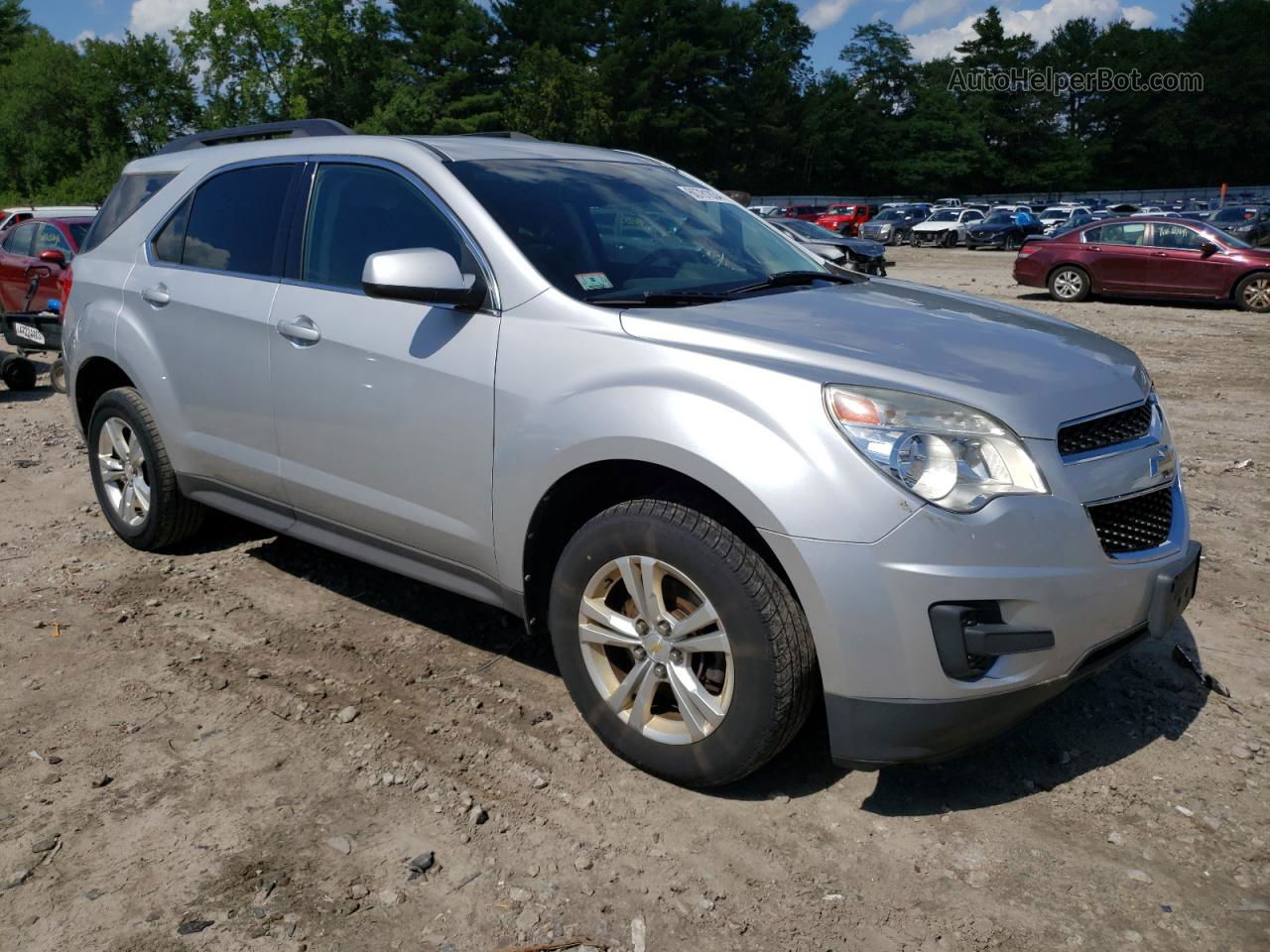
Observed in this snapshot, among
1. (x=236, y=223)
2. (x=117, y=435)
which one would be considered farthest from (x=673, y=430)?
(x=117, y=435)

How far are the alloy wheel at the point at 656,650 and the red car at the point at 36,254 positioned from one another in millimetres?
11164

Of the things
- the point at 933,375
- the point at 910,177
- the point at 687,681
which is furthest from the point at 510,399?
the point at 910,177

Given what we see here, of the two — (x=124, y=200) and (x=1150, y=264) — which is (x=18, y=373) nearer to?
(x=124, y=200)

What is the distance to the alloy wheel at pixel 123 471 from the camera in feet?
16.7

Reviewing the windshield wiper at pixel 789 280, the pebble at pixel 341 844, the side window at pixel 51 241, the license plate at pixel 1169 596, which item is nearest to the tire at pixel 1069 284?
the side window at pixel 51 241

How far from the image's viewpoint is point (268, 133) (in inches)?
195

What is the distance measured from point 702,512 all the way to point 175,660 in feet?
7.63

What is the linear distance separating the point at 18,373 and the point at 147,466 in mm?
6883

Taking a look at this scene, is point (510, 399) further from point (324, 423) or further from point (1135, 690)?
point (1135, 690)

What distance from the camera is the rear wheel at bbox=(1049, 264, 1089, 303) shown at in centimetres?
1891

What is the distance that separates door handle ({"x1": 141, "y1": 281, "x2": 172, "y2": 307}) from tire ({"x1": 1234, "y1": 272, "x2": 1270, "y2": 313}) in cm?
1728

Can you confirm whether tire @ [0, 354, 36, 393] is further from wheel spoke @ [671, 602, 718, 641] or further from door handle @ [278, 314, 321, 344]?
wheel spoke @ [671, 602, 718, 641]

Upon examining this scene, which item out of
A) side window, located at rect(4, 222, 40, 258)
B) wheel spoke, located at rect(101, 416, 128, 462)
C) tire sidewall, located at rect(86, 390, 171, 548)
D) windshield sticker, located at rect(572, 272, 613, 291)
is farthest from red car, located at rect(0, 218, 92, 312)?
windshield sticker, located at rect(572, 272, 613, 291)

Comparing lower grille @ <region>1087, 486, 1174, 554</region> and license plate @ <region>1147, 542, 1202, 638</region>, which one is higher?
lower grille @ <region>1087, 486, 1174, 554</region>
